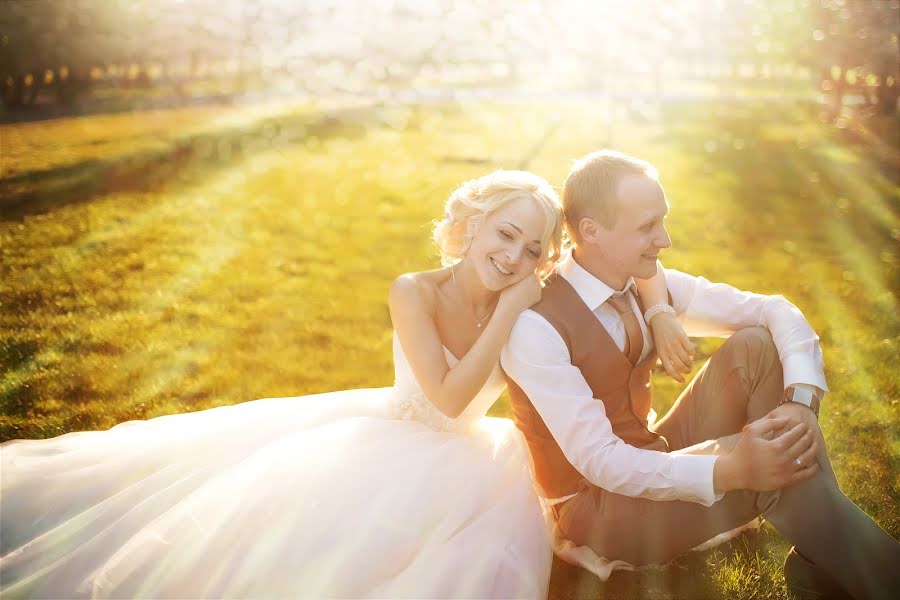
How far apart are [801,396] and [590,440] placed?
3.62 ft

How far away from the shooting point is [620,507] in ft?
12.5

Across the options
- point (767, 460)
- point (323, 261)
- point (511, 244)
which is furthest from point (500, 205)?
point (323, 261)

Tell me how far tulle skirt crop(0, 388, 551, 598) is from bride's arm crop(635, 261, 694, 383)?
→ 95cm

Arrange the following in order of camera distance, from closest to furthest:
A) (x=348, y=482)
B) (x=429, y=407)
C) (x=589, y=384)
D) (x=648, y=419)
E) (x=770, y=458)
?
(x=770, y=458) < (x=348, y=482) < (x=589, y=384) < (x=429, y=407) < (x=648, y=419)

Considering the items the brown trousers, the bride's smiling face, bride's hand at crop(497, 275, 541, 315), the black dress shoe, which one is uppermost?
the bride's smiling face

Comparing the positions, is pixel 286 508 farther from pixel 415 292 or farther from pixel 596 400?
pixel 596 400

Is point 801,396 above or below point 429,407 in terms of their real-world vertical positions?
above

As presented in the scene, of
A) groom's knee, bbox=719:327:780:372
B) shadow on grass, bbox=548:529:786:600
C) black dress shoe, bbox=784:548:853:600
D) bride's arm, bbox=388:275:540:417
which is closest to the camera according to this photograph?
black dress shoe, bbox=784:548:853:600

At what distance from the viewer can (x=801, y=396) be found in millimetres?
3797

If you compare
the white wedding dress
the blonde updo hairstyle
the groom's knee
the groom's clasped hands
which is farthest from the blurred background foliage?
the white wedding dress

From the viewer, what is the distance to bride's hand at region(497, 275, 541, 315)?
3826 millimetres

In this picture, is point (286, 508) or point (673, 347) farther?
point (673, 347)

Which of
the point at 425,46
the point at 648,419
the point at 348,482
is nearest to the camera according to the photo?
the point at 348,482

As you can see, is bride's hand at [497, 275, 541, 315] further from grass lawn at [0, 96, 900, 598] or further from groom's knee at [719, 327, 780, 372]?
grass lawn at [0, 96, 900, 598]
